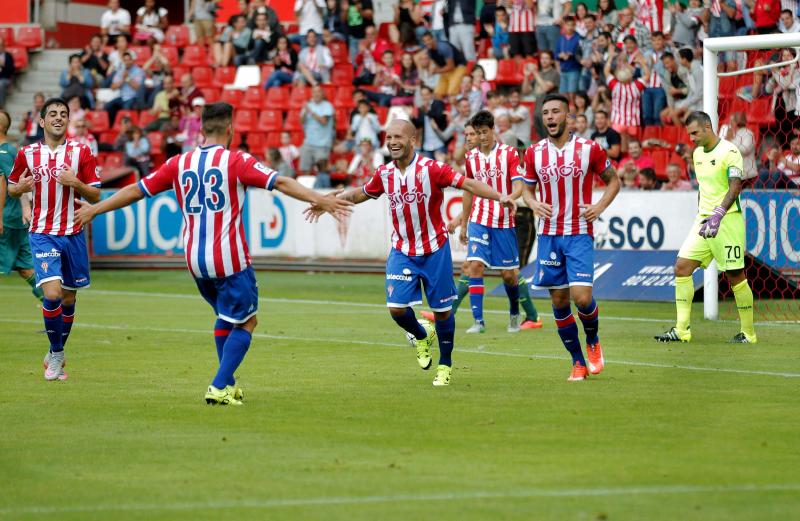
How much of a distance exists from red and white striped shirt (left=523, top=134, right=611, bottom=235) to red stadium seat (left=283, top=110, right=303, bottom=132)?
60.6 feet

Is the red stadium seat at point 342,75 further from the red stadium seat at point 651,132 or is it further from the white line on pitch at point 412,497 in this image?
the white line on pitch at point 412,497

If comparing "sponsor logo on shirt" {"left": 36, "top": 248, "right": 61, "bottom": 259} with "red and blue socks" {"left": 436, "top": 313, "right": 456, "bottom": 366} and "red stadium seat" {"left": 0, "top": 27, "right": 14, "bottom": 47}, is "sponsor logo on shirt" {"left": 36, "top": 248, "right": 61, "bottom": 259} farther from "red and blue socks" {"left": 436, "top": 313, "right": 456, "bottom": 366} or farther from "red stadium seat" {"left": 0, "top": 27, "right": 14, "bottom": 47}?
"red stadium seat" {"left": 0, "top": 27, "right": 14, "bottom": 47}

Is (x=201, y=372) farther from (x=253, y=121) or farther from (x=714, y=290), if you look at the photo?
(x=253, y=121)

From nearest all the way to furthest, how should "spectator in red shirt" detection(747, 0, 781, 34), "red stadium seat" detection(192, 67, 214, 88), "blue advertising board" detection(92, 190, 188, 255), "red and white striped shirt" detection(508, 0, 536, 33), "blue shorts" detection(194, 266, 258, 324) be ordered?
"blue shorts" detection(194, 266, 258, 324), "spectator in red shirt" detection(747, 0, 781, 34), "red and white striped shirt" detection(508, 0, 536, 33), "blue advertising board" detection(92, 190, 188, 255), "red stadium seat" detection(192, 67, 214, 88)

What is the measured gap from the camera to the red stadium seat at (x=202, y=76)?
104 ft

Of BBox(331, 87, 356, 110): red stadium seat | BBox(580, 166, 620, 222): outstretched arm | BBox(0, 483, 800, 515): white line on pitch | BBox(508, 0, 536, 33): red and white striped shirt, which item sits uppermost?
BBox(508, 0, 536, 33): red and white striped shirt

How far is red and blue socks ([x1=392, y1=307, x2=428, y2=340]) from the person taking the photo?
35.8ft

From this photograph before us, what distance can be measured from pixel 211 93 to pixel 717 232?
1925cm

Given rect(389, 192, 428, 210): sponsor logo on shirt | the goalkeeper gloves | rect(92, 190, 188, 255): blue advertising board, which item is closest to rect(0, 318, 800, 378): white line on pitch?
the goalkeeper gloves

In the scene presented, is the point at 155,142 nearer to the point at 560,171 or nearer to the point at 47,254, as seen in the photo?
the point at 47,254

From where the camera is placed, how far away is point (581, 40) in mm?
24703

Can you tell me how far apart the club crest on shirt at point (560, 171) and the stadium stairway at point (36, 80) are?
2578cm

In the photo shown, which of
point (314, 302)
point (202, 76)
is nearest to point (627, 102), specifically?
point (314, 302)

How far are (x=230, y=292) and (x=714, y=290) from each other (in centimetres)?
825
